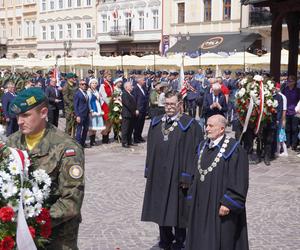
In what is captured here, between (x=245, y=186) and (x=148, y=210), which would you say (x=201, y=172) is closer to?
(x=245, y=186)

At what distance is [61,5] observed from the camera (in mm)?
60031

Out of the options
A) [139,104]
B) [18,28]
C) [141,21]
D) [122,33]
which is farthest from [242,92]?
[18,28]

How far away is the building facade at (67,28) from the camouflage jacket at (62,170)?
164 ft

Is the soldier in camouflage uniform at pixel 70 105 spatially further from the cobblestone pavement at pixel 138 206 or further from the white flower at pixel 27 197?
the white flower at pixel 27 197

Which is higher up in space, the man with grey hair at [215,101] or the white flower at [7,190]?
the white flower at [7,190]

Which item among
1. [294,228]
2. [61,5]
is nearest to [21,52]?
[61,5]

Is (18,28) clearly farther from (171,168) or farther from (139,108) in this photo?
(171,168)

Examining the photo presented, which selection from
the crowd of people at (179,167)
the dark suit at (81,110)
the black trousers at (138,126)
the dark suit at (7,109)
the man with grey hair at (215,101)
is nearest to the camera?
the crowd of people at (179,167)

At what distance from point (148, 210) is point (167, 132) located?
943 mm

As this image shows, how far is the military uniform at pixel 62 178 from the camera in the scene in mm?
3658

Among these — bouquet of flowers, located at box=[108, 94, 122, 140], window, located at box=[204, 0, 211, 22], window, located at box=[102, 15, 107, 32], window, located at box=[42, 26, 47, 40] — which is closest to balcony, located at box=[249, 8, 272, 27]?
window, located at box=[204, 0, 211, 22]

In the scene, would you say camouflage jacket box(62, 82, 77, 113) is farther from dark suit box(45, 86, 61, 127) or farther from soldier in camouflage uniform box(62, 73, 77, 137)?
dark suit box(45, 86, 61, 127)

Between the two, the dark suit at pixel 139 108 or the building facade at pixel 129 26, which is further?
the building facade at pixel 129 26

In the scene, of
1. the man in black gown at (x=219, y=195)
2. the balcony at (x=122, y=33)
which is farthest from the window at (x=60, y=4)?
the man in black gown at (x=219, y=195)
